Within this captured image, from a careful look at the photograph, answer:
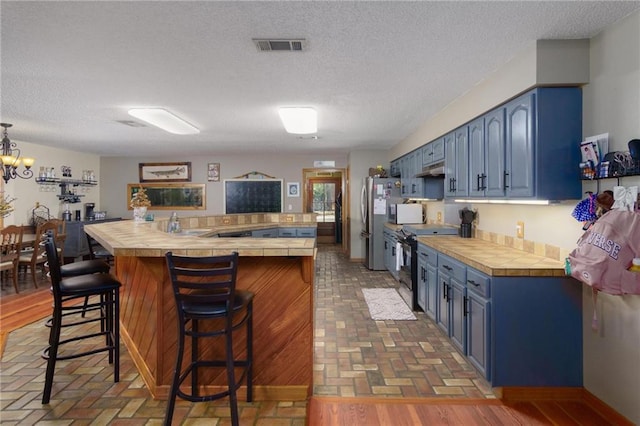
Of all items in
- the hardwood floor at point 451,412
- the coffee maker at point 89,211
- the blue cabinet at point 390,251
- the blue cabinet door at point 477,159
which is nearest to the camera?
the hardwood floor at point 451,412

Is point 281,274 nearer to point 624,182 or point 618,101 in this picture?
point 624,182

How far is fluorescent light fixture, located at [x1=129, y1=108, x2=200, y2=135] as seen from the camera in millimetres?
3814

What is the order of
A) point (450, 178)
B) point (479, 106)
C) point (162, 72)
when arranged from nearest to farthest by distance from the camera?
point (162, 72), point (479, 106), point (450, 178)

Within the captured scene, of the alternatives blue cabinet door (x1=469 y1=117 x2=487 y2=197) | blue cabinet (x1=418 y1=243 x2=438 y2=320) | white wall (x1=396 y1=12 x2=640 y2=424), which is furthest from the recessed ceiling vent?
blue cabinet (x1=418 y1=243 x2=438 y2=320)

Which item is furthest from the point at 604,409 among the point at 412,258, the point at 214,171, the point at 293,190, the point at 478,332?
the point at 214,171

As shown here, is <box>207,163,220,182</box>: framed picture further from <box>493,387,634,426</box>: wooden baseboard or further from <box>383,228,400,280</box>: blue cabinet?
<box>493,387,634,426</box>: wooden baseboard

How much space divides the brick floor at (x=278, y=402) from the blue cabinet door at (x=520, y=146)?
1466mm

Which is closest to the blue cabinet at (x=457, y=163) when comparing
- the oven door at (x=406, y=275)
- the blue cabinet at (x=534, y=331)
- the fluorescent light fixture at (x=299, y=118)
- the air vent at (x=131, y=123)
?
the oven door at (x=406, y=275)

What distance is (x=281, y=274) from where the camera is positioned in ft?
7.64

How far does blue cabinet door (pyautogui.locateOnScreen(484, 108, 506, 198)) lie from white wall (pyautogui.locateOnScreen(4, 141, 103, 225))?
7.18 meters

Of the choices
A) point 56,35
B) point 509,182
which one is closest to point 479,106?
point 509,182

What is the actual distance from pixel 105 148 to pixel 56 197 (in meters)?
1.35

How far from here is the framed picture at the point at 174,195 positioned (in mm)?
7676

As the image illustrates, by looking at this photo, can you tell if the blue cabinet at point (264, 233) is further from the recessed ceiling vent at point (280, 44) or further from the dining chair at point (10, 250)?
the recessed ceiling vent at point (280, 44)
